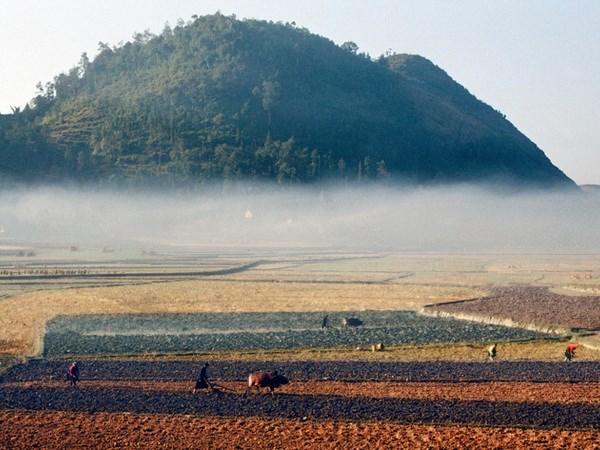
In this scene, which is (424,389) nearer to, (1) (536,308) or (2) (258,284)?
(1) (536,308)

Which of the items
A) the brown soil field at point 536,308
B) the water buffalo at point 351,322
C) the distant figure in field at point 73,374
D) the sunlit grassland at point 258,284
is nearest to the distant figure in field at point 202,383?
the distant figure in field at point 73,374

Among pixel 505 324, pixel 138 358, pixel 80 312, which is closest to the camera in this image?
pixel 138 358

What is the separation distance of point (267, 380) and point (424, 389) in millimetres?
5791

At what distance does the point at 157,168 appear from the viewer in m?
178

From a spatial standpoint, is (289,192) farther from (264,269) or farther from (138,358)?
(138,358)

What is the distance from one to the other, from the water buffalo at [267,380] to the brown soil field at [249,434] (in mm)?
3237

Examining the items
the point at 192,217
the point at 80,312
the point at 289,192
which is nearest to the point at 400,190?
the point at 289,192

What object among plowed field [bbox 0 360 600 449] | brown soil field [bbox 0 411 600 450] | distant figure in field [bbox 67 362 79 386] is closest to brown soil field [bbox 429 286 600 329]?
plowed field [bbox 0 360 600 449]

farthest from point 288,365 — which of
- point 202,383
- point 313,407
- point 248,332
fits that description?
point 248,332

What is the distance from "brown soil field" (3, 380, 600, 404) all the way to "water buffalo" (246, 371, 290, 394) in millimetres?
441

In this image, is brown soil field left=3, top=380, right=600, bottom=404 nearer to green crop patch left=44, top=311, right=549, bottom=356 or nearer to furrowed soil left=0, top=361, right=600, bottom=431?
furrowed soil left=0, top=361, right=600, bottom=431

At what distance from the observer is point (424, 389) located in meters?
30.5

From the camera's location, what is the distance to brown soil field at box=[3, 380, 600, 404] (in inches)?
1146

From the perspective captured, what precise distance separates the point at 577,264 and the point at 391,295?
4633 centimetres
